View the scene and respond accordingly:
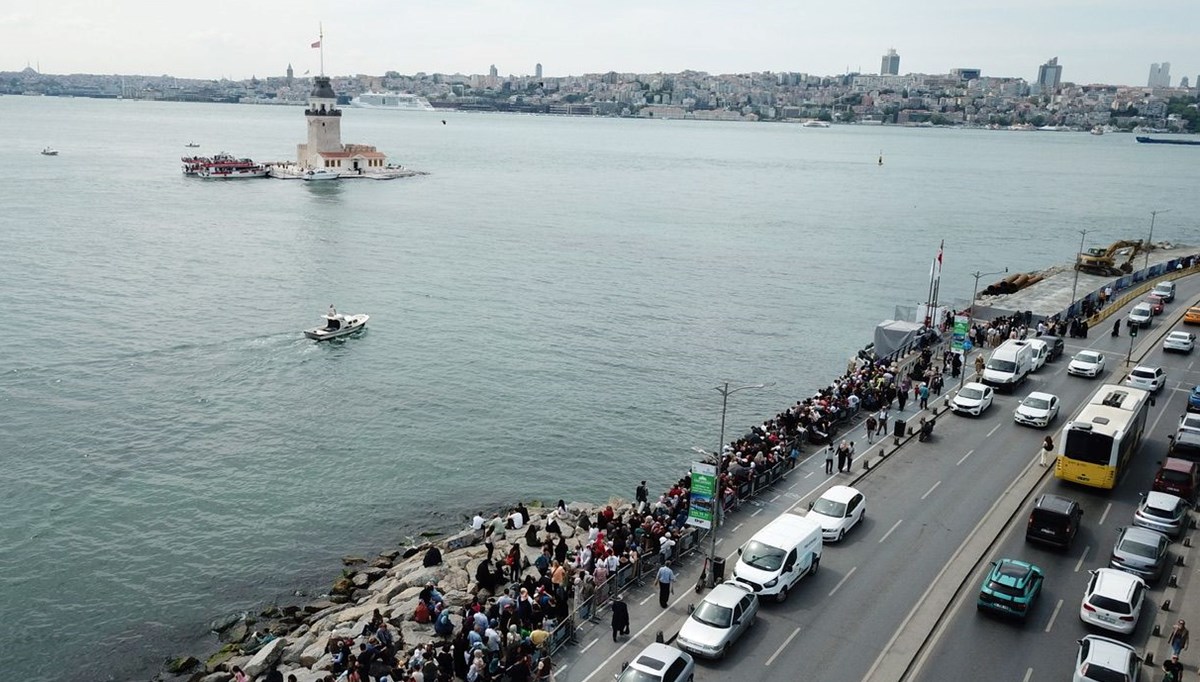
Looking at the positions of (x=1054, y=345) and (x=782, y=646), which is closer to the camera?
(x=782, y=646)

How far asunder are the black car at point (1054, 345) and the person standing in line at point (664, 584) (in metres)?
27.9

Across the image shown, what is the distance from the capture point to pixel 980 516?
26844 mm

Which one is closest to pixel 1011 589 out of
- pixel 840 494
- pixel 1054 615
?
pixel 1054 615

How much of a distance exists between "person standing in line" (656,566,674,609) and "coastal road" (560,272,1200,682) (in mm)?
267

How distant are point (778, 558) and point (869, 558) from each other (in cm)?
366

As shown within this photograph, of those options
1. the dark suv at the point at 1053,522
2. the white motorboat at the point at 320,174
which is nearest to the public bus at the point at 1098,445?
the dark suv at the point at 1053,522

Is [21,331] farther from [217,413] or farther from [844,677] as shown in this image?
[844,677]

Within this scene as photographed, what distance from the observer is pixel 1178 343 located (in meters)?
44.1

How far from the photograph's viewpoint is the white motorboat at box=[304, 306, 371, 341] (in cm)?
5597

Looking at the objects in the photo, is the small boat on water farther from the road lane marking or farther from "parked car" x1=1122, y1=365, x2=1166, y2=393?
the road lane marking

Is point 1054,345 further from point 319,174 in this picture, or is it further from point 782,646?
point 319,174

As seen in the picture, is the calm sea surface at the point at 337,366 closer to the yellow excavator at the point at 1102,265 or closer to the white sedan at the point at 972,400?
the white sedan at the point at 972,400

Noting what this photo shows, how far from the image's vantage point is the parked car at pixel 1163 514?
82.9 feet

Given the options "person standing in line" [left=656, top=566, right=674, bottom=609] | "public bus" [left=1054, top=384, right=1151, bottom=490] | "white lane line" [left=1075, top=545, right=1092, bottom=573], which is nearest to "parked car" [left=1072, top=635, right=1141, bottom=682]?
"white lane line" [left=1075, top=545, right=1092, bottom=573]
